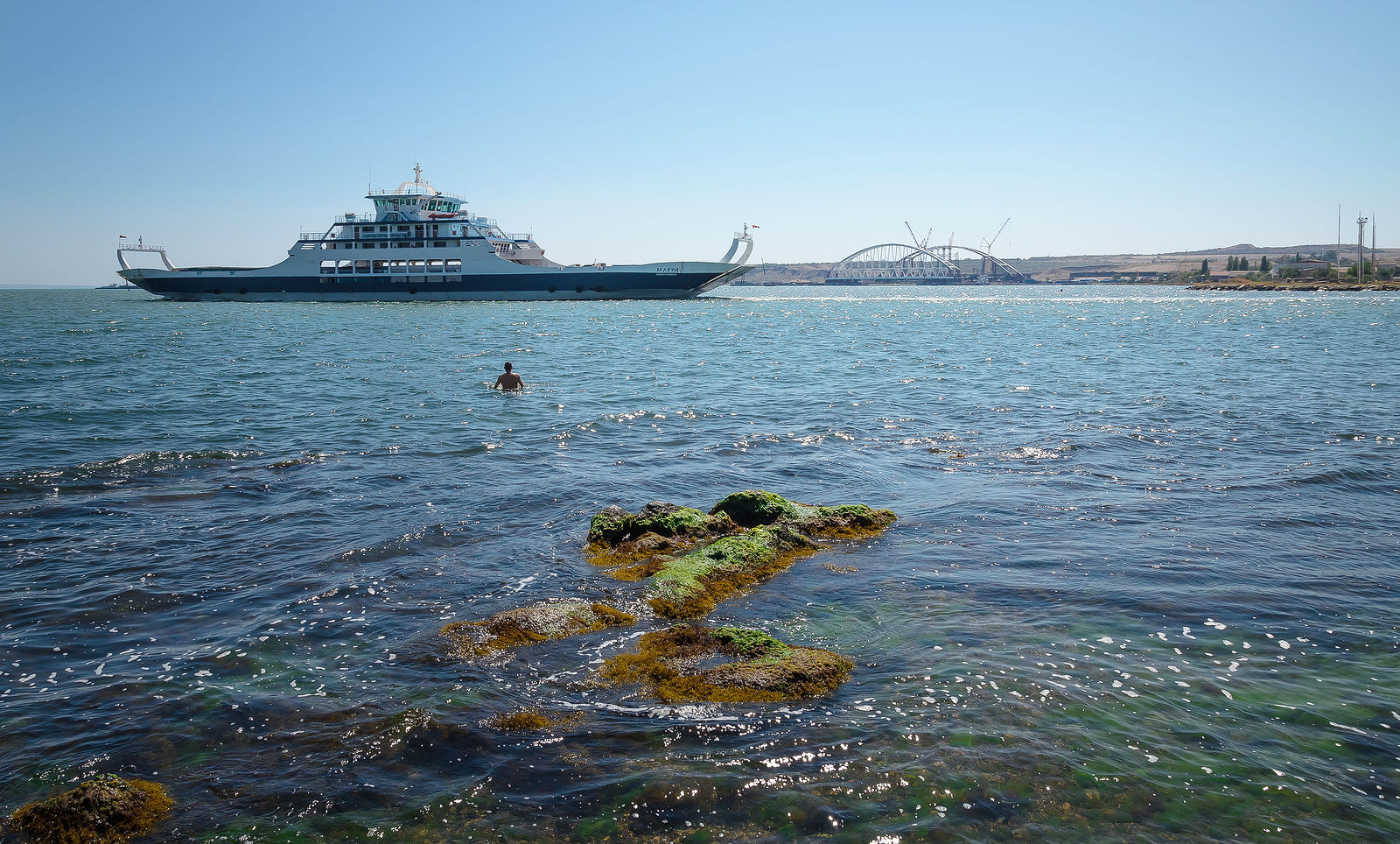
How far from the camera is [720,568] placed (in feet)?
26.9

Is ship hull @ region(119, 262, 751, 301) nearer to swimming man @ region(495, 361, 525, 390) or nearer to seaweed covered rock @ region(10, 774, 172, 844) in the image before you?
swimming man @ region(495, 361, 525, 390)

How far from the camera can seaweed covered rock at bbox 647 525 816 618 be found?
295 inches

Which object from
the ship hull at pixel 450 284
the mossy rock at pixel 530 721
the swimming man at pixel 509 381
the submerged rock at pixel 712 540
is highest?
the ship hull at pixel 450 284

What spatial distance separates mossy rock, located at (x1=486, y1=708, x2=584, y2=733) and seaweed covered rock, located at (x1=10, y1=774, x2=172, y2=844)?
1848 millimetres

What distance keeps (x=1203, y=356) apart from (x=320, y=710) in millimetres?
36447

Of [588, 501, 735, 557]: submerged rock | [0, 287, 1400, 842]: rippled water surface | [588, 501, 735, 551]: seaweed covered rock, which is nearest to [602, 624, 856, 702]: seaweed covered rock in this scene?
[0, 287, 1400, 842]: rippled water surface

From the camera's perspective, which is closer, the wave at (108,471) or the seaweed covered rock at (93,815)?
the seaweed covered rock at (93,815)

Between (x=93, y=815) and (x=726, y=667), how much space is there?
3819 mm

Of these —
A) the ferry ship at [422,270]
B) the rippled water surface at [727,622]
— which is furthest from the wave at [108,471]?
the ferry ship at [422,270]

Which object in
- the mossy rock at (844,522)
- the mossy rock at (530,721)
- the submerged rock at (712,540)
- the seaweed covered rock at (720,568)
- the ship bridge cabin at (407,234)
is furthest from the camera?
the ship bridge cabin at (407,234)

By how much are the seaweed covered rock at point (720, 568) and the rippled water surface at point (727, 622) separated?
0.82ft

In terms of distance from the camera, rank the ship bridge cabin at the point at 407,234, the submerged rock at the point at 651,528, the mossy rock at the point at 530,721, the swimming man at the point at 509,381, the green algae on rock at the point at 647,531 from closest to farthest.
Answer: the mossy rock at the point at 530,721 < the green algae on rock at the point at 647,531 < the submerged rock at the point at 651,528 < the swimming man at the point at 509,381 < the ship bridge cabin at the point at 407,234

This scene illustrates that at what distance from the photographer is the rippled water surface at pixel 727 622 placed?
462 cm

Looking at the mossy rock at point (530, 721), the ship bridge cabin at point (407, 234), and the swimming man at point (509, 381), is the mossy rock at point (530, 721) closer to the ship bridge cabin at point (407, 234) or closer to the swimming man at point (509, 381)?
the swimming man at point (509, 381)
